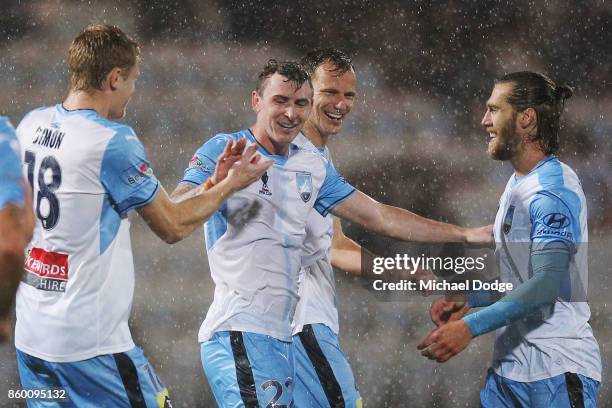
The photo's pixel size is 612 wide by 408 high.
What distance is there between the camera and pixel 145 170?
288 centimetres

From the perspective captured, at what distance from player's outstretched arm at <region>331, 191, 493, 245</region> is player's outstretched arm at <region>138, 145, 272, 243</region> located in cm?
101

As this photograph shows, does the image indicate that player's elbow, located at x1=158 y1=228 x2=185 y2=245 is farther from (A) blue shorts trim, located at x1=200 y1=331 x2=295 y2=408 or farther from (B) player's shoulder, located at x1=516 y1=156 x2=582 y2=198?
(B) player's shoulder, located at x1=516 y1=156 x2=582 y2=198

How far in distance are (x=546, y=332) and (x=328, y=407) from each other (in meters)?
0.91

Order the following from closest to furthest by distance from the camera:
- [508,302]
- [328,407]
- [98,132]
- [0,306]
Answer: [0,306], [98,132], [508,302], [328,407]

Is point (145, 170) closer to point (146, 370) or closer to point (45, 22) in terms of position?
point (146, 370)

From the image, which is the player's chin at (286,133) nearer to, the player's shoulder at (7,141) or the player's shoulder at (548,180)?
the player's shoulder at (548,180)

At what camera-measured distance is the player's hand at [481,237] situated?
418 centimetres

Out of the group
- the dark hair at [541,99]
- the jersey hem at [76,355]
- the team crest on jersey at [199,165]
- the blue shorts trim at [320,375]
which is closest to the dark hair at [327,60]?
the dark hair at [541,99]

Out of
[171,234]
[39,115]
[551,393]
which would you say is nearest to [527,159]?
[551,393]

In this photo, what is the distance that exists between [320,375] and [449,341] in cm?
61

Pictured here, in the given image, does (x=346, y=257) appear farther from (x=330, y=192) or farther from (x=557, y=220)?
(x=557, y=220)

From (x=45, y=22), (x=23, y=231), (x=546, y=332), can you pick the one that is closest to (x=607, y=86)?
(x=546, y=332)

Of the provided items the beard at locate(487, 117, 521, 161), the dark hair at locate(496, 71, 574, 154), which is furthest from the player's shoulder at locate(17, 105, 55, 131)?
the dark hair at locate(496, 71, 574, 154)

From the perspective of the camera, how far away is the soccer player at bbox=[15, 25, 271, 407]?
2.79m
